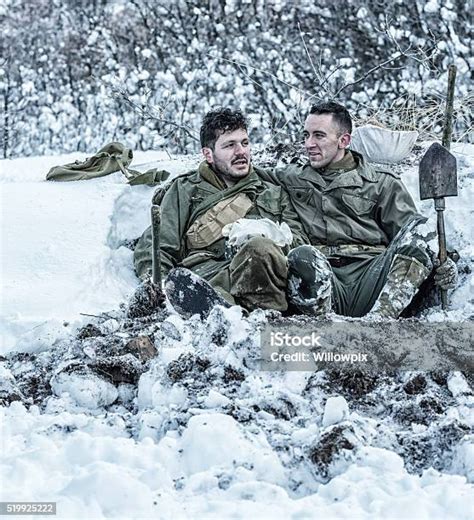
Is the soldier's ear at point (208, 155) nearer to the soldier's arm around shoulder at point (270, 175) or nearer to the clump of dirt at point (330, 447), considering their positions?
the soldier's arm around shoulder at point (270, 175)

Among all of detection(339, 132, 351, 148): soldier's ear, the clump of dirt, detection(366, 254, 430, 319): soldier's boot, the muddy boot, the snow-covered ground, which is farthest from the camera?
detection(339, 132, 351, 148): soldier's ear

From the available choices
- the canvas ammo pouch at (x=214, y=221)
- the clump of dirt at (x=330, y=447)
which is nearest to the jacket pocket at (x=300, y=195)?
the canvas ammo pouch at (x=214, y=221)

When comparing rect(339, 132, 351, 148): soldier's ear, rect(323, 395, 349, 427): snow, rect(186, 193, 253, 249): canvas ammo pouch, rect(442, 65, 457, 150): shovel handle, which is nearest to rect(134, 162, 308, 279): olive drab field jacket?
rect(186, 193, 253, 249): canvas ammo pouch

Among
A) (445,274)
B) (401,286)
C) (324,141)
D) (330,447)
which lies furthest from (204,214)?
(330,447)

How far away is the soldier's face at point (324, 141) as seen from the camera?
5.07 m

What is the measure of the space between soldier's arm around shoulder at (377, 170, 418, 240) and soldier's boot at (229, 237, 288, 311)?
2.98 ft

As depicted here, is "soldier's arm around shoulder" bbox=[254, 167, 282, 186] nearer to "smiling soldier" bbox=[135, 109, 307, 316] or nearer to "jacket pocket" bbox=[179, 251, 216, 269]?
"smiling soldier" bbox=[135, 109, 307, 316]

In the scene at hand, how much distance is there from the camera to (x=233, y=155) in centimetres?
506

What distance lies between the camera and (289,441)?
9.39ft

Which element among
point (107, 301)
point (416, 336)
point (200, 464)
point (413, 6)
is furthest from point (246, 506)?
point (413, 6)

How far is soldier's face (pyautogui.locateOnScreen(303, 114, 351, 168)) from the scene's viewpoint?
5074 mm

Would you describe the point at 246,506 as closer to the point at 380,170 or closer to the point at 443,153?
the point at 443,153

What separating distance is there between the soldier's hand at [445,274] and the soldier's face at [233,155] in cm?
121

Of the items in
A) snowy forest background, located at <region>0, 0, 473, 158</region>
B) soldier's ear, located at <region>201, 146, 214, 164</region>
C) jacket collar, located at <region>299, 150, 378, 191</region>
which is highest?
snowy forest background, located at <region>0, 0, 473, 158</region>
